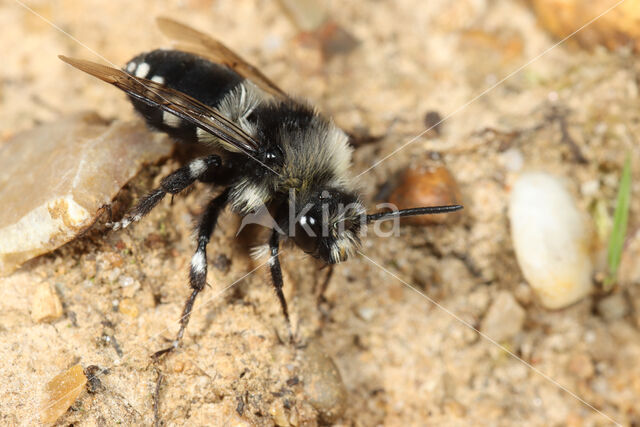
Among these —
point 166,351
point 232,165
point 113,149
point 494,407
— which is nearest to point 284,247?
point 232,165

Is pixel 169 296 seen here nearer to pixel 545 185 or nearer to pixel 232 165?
pixel 232 165

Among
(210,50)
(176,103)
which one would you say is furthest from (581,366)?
(210,50)

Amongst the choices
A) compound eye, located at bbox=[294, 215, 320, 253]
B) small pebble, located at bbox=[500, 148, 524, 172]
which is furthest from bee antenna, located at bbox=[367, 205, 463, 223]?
small pebble, located at bbox=[500, 148, 524, 172]

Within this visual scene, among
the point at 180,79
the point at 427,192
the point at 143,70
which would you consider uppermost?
the point at 143,70

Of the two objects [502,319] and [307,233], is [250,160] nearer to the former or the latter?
[307,233]

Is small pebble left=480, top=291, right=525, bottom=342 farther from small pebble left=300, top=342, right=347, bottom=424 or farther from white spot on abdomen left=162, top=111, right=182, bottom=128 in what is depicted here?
white spot on abdomen left=162, top=111, right=182, bottom=128

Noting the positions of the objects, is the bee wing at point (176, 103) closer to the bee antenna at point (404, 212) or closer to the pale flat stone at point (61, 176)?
Answer: the pale flat stone at point (61, 176)
